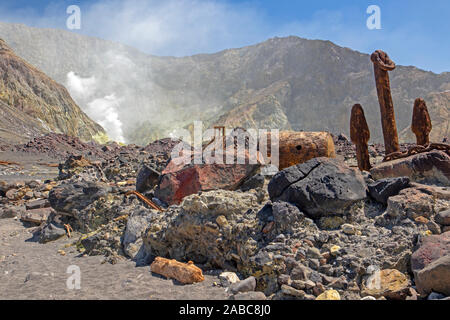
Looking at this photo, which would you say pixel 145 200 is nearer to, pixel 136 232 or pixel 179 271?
pixel 136 232

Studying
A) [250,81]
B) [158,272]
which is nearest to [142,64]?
[250,81]

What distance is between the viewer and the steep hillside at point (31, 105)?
86.1 feet

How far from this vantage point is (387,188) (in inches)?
135

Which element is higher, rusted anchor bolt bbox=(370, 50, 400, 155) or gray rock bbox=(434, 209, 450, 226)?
rusted anchor bolt bbox=(370, 50, 400, 155)

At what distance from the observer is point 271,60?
6012 centimetres

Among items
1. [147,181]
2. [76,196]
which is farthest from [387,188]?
[76,196]

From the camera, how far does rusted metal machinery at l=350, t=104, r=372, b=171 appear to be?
5.70 metres

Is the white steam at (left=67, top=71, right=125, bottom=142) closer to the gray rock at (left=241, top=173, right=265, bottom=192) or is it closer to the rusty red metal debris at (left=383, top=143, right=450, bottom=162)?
the gray rock at (left=241, top=173, right=265, bottom=192)

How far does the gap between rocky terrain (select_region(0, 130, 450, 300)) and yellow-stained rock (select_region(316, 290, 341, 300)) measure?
0.04 ft

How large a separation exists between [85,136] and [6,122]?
12992mm

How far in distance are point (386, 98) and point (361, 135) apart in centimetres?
101

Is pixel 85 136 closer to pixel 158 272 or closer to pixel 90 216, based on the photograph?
pixel 90 216

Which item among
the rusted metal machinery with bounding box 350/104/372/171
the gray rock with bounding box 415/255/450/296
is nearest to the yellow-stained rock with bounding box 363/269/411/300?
the gray rock with bounding box 415/255/450/296
